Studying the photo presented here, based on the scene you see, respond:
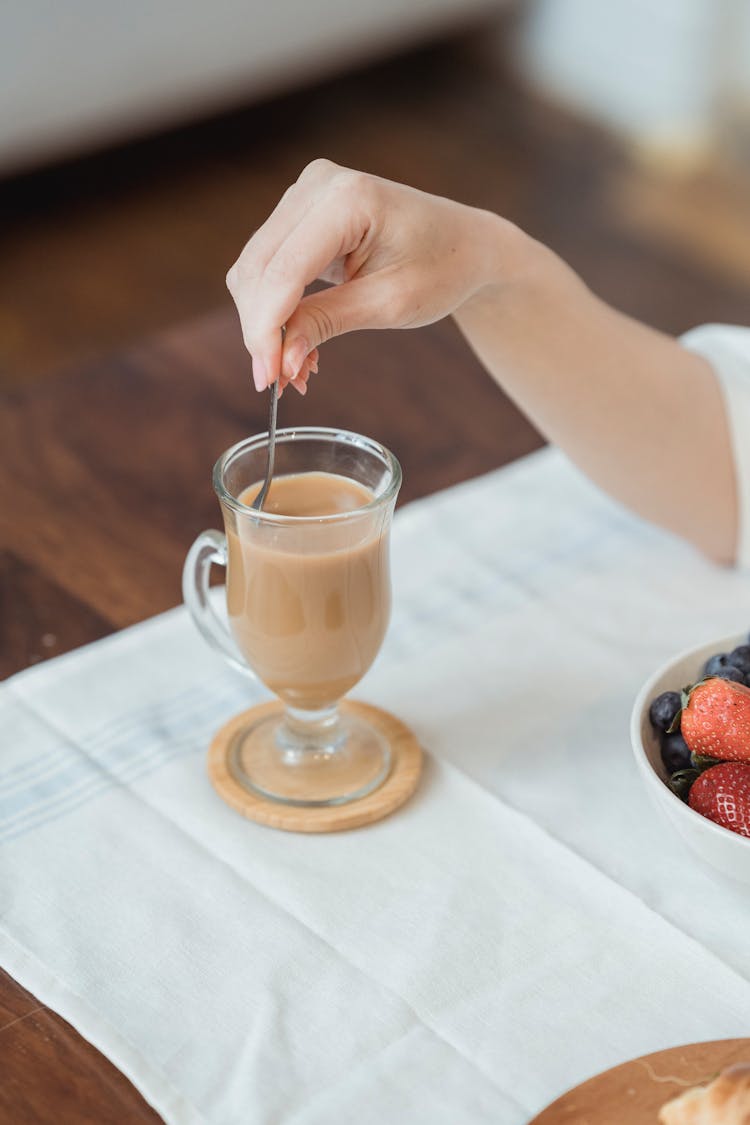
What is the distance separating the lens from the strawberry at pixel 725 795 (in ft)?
2.19

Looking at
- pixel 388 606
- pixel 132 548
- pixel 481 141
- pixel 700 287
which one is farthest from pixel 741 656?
pixel 481 141

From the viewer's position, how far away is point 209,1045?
0.63m

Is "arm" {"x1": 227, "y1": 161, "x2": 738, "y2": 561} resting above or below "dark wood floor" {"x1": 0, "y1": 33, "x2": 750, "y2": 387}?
above

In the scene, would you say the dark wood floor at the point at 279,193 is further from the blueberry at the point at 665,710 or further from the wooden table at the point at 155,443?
the blueberry at the point at 665,710

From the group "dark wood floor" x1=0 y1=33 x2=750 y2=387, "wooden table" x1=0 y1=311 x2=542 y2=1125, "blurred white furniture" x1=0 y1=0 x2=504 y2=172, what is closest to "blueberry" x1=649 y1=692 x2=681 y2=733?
"wooden table" x1=0 y1=311 x2=542 y2=1125

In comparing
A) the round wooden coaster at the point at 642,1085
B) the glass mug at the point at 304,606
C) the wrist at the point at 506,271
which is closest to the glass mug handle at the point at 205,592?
the glass mug at the point at 304,606

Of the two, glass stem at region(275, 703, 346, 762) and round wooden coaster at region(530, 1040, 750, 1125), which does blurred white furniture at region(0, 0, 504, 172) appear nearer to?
glass stem at region(275, 703, 346, 762)

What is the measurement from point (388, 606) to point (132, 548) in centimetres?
27

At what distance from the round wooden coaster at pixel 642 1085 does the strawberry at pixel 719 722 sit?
147 millimetres

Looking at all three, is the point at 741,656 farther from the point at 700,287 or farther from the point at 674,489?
the point at 700,287

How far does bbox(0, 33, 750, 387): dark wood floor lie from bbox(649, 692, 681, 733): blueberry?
5.20 feet

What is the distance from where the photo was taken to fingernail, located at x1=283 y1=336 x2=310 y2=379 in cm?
75

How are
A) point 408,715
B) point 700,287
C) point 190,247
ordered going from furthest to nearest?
point 190,247 < point 700,287 < point 408,715

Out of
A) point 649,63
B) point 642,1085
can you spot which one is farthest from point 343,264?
point 649,63
